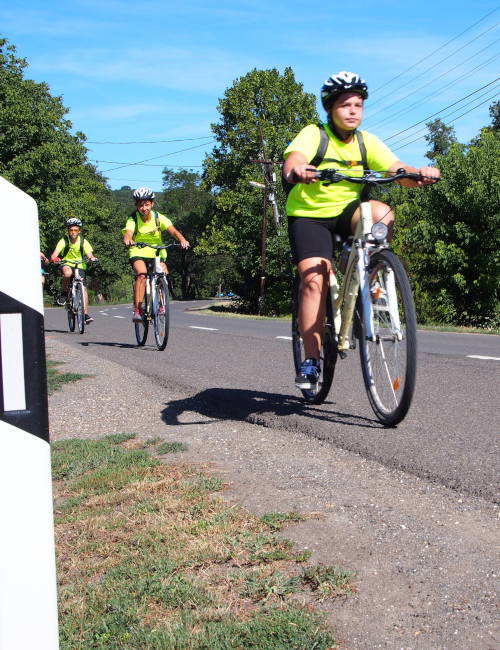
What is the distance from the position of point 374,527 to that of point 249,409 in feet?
9.63

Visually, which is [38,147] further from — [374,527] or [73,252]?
[374,527]

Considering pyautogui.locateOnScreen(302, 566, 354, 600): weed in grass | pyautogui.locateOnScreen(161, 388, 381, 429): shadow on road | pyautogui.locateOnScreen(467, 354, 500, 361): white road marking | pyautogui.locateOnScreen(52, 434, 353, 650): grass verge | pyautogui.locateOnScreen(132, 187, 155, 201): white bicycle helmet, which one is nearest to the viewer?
pyautogui.locateOnScreen(52, 434, 353, 650): grass verge

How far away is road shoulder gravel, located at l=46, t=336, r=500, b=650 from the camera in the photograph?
7.49 ft

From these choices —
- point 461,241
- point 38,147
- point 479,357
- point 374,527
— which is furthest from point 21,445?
point 38,147

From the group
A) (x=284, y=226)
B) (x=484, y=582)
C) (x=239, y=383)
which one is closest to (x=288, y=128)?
(x=284, y=226)

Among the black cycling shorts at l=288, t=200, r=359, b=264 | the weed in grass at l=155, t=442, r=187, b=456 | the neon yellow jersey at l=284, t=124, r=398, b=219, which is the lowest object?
the weed in grass at l=155, t=442, r=187, b=456

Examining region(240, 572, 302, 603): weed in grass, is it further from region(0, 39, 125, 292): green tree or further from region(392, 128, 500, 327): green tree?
region(0, 39, 125, 292): green tree

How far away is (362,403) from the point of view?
239 inches

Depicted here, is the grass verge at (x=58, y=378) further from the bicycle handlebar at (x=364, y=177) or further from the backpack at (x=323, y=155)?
the bicycle handlebar at (x=364, y=177)

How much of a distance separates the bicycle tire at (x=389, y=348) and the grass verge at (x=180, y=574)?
1324 millimetres

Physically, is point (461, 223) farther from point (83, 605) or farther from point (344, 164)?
point (83, 605)

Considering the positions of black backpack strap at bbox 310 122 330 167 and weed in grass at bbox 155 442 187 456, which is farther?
black backpack strap at bbox 310 122 330 167

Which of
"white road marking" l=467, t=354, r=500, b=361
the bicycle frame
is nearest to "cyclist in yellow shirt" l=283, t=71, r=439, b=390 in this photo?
the bicycle frame

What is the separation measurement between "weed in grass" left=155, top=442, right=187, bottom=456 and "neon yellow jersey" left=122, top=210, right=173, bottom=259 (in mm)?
6893
